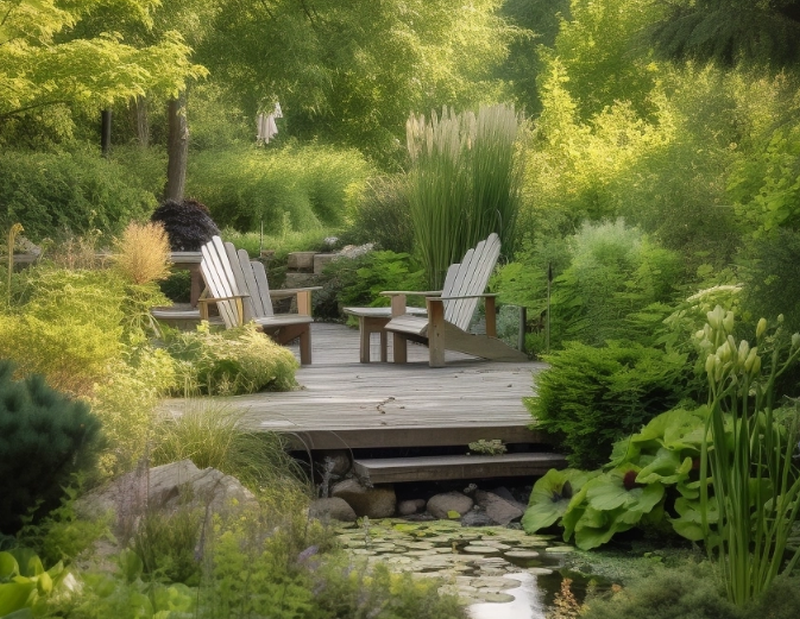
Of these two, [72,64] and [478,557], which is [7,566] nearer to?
[478,557]

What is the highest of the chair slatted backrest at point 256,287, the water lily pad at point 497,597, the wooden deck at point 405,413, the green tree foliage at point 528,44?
the green tree foliage at point 528,44

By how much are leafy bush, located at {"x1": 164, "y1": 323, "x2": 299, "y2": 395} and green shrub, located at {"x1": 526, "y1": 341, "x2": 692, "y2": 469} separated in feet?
6.56

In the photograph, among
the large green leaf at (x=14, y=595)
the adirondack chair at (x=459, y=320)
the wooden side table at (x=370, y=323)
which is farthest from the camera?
the wooden side table at (x=370, y=323)

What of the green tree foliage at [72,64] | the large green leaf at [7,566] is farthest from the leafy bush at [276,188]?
the large green leaf at [7,566]

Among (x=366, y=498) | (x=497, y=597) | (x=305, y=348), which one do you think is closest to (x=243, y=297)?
(x=305, y=348)

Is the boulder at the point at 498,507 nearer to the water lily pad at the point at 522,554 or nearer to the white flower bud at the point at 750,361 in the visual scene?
the water lily pad at the point at 522,554

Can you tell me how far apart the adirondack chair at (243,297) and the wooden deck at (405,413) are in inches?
13.9

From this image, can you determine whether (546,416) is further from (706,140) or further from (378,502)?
(706,140)

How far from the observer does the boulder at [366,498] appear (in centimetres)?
565

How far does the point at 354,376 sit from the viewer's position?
330 inches

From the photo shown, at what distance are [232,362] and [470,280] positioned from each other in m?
2.39

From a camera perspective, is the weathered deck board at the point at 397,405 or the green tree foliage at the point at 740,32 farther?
the weathered deck board at the point at 397,405

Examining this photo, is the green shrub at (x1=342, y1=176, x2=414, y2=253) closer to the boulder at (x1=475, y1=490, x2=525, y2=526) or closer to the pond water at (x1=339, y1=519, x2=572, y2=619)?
the boulder at (x1=475, y1=490, x2=525, y2=526)

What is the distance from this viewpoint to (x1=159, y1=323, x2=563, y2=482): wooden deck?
19.0 feet
